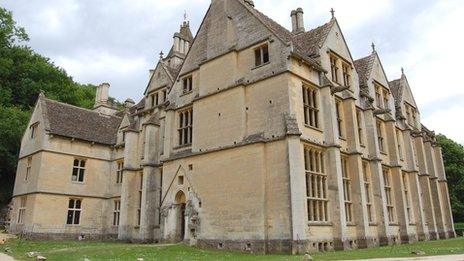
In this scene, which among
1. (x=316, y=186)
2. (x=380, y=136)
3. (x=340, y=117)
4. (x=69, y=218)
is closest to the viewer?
(x=316, y=186)

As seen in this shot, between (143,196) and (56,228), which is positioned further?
(56,228)

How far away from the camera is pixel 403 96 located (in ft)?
119

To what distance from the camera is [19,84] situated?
153ft

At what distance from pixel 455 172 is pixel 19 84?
58.6m

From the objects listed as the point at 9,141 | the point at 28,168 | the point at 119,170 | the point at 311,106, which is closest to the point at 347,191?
the point at 311,106

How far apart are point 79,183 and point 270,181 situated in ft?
64.5

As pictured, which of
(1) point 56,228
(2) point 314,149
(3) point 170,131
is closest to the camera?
(2) point 314,149

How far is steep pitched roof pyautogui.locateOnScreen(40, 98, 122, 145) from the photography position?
31.6 metres

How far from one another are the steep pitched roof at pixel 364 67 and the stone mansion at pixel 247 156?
→ 114 millimetres

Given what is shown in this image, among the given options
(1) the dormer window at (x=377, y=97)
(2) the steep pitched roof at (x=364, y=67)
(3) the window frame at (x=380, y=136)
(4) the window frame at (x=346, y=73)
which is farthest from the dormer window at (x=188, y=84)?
(1) the dormer window at (x=377, y=97)

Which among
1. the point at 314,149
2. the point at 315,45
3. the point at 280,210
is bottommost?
the point at 280,210

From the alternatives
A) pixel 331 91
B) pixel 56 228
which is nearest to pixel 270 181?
pixel 331 91

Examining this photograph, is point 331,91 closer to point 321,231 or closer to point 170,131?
point 321,231

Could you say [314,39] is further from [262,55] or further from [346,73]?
[262,55]
